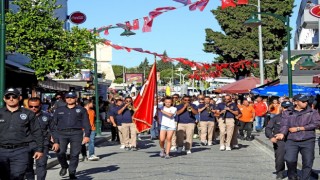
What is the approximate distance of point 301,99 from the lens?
10.6 metres

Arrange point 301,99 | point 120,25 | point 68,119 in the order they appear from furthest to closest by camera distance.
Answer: point 120,25 < point 68,119 < point 301,99

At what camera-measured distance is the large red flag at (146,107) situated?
1744 centimetres

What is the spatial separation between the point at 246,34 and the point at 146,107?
1572 inches

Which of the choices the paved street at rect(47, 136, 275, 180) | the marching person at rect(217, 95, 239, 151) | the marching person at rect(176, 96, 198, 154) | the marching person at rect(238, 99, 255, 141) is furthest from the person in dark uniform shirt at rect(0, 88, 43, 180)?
the marching person at rect(238, 99, 255, 141)

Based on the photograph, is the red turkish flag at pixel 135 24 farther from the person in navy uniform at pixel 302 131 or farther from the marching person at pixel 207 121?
the person in navy uniform at pixel 302 131

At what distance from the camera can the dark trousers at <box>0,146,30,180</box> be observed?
325 inches

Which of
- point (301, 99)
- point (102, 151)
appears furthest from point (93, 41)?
point (301, 99)

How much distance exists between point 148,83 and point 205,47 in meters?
41.4

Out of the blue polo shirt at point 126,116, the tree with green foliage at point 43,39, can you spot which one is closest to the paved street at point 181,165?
the blue polo shirt at point 126,116

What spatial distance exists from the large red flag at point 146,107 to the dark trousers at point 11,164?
9.17 meters

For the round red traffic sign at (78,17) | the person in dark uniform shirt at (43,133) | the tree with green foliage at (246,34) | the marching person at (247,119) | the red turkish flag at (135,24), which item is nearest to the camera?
the person in dark uniform shirt at (43,133)

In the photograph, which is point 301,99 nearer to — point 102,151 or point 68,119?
point 68,119

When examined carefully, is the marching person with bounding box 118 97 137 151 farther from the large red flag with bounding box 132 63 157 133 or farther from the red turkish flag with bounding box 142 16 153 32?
the red turkish flag with bounding box 142 16 153 32


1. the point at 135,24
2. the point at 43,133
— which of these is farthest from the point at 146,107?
the point at 43,133
